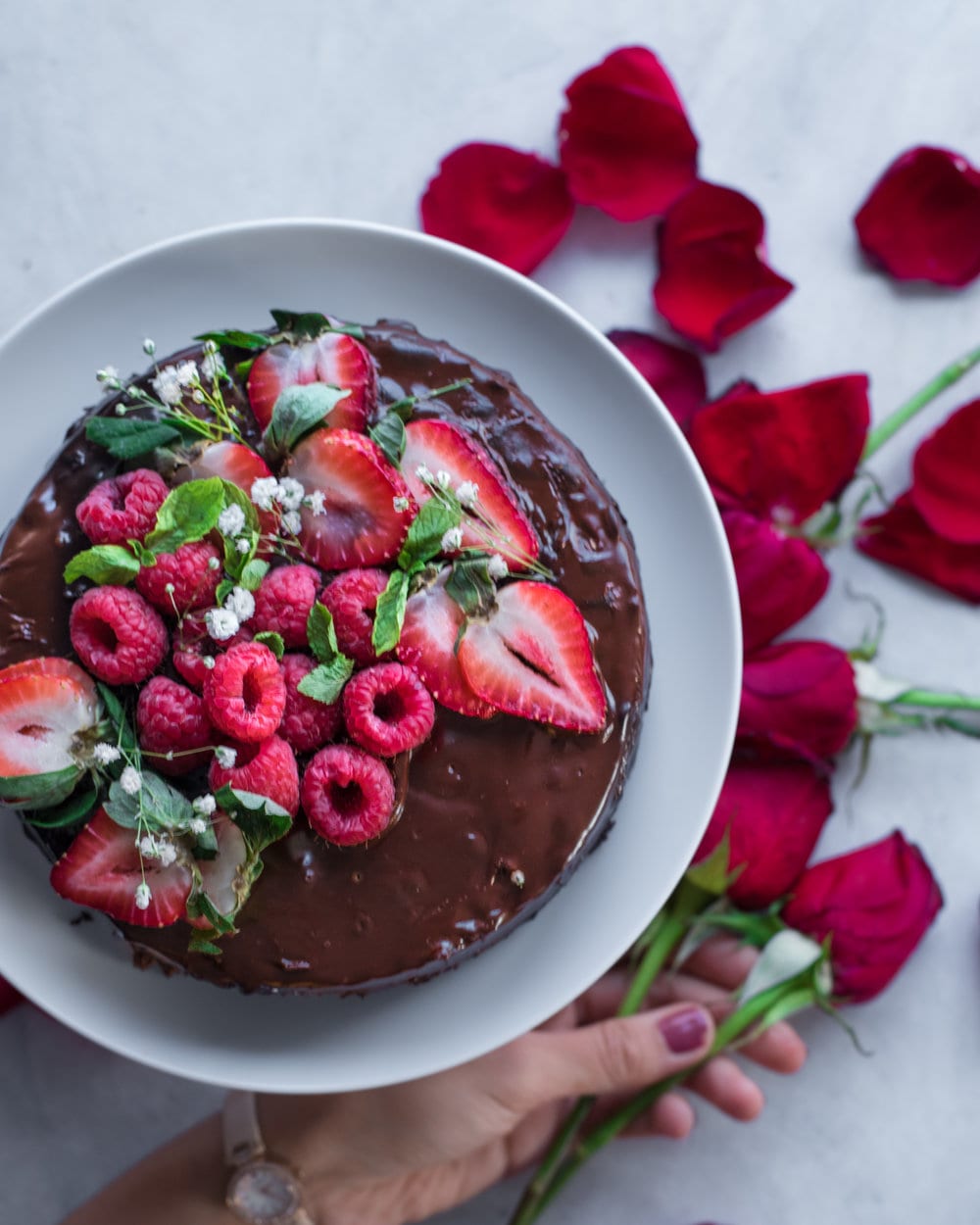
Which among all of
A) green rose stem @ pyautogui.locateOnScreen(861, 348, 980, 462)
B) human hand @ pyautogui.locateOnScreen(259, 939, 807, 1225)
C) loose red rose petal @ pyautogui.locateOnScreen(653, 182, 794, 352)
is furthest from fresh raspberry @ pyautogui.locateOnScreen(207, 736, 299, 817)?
green rose stem @ pyautogui.locateOnScreen(861, 348, 980, 462)

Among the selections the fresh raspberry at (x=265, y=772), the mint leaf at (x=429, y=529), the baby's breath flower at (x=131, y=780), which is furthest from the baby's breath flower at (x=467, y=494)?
the baby's breath flower at (x=131, y=780)

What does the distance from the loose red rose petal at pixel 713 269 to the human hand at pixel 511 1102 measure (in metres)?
1.28

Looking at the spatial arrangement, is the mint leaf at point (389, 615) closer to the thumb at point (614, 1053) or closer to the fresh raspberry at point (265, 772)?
the fresh raspberry at point (265, 772)

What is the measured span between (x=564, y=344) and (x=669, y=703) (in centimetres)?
65

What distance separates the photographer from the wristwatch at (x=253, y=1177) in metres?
2.29

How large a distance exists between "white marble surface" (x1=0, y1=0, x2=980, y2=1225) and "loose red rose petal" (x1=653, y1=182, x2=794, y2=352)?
8cm

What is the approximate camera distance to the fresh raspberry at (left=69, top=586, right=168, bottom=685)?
1.67 meters

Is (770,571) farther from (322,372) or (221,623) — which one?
(221,623)

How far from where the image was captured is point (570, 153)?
2393mm

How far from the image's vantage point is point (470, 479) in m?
1.76

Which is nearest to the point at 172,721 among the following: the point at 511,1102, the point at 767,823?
the point at 511,1102

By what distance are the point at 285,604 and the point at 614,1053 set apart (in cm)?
115

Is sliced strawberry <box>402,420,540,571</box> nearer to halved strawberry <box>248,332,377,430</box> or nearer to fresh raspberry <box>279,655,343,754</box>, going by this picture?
halved strawberry <box>248,332,377,430</box>

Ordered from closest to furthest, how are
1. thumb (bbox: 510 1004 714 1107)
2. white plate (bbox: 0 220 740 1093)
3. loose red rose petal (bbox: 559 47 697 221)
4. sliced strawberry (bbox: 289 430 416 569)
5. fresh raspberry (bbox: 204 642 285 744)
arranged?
1. fresh raspberry (bbox: 204 642 285 744)
2. sliced strawberry (bbox: 289 430 416 569)
3. white plate (bbox: 0 220 740 1093)
4. thumb (bbox: 510 1004 714 1107)
5. loose red rose petal (bbox: 559 47 697 221)
